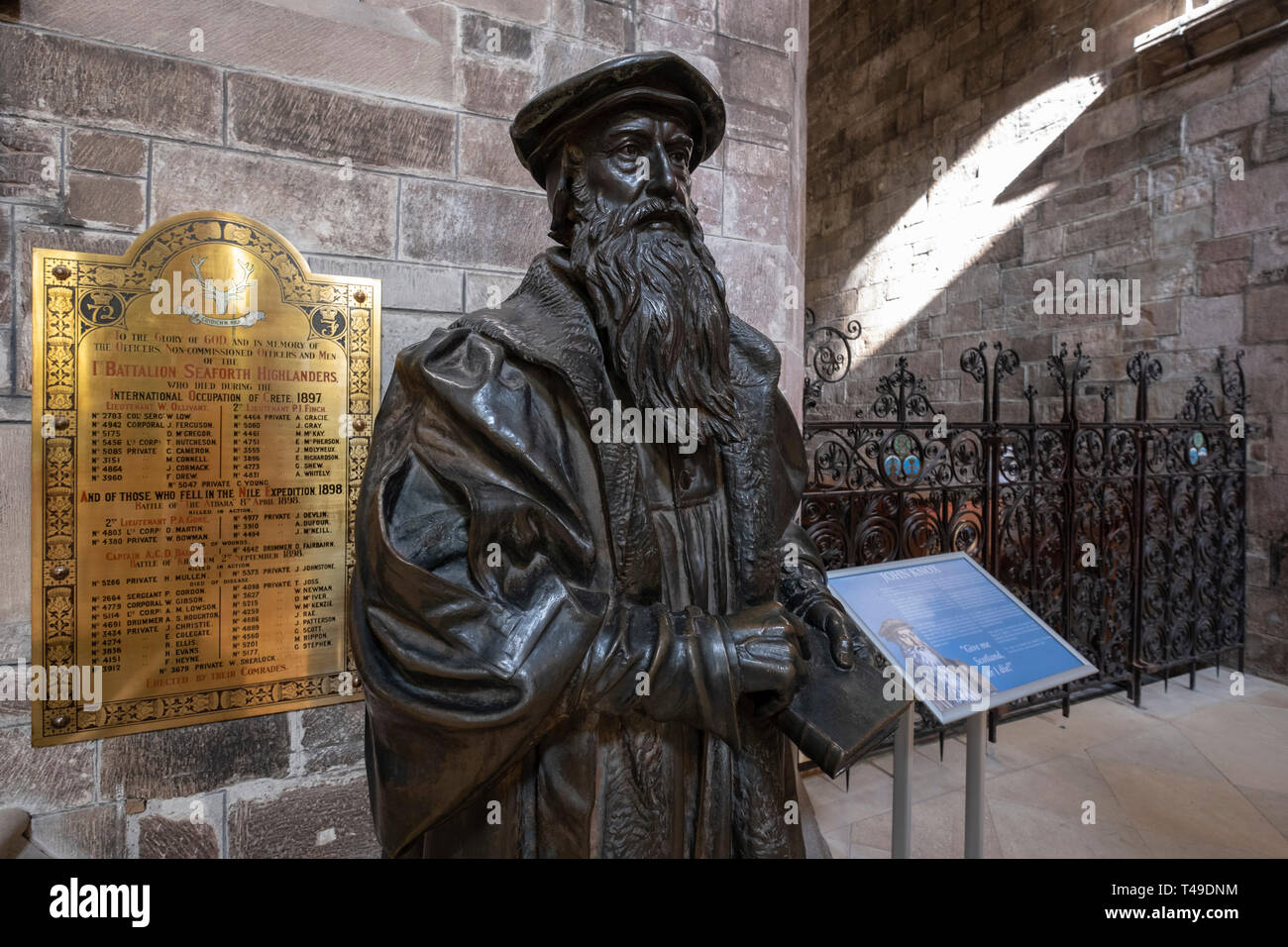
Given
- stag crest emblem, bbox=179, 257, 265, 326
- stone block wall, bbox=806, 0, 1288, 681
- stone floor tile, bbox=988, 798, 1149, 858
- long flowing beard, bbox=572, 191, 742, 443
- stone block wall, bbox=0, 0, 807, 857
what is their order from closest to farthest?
long flowing beard, bbox=572, 191, 742, 443 → stone block wall, bbox=0, 0, 807, 857 → stag crest emblem, bbox=179, 257, 265, 326 → stone floor tile, bbox=988, 798, 1149, 858 → stone block wall, bbox=806, 0, 1288, 681

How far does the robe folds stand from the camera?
1.10m

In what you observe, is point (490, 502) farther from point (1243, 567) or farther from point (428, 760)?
point (1243, 567)

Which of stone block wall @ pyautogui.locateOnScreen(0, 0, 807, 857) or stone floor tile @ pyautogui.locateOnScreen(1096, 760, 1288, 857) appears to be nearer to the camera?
stone block wall @ pyautogui.locateOnScreen(0, 0, 807, 857)

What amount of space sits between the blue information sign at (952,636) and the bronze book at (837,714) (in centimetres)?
21

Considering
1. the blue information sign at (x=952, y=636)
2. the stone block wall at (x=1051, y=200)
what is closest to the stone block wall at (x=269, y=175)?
the blue information sign at (x=952, y=636)

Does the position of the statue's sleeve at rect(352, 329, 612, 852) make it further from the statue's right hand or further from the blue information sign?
the blue information sign

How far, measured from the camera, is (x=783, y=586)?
1606 millimetres

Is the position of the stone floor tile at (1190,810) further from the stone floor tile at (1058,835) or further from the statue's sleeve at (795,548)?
the statue's sleeve at (795,548)

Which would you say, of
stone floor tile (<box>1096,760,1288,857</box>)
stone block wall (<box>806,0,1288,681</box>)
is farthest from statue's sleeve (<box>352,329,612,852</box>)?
stone block wall (<box>806,0,1288,681</box>)

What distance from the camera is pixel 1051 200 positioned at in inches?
238

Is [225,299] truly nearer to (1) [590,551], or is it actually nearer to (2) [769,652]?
(1) [590,551]

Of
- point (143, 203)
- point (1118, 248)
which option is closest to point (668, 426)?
point (143, 203)

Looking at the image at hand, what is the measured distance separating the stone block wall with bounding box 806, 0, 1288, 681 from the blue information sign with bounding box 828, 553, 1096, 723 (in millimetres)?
4282

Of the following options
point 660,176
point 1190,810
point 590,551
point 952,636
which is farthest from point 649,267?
point 1190,810
